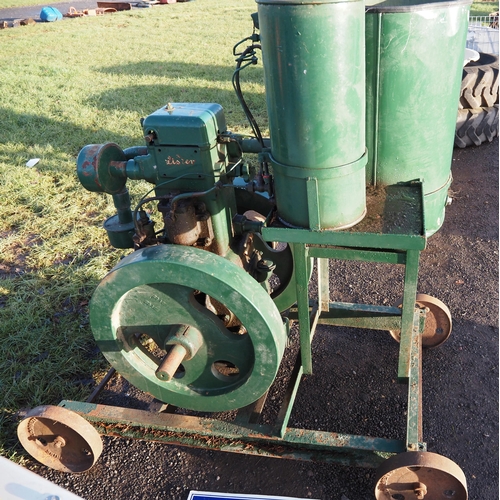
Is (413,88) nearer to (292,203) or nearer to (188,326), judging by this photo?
(292,203)

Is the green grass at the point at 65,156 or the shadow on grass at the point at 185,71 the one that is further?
the shadow on grass at the point at 185,71

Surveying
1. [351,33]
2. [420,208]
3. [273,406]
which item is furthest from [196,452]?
[351,33]

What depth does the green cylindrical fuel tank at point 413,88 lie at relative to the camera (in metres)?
1.73

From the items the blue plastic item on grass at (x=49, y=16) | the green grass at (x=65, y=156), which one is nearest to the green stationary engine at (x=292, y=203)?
the green grass at (x=65, y=156)

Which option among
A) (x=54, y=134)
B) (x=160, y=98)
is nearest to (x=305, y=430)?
(x=54, y=134)

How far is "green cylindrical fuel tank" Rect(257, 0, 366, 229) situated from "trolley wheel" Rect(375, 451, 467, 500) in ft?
3.04

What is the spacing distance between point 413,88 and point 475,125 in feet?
13.0

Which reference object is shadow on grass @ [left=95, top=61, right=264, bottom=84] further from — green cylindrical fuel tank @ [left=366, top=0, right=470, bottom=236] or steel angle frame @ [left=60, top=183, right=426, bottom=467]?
steel angle frame @ [left=60, top=183, right=426, bottom=467]

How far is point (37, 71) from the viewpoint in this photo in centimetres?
937

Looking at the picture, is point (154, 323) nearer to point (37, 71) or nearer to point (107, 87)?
point (107, 87)

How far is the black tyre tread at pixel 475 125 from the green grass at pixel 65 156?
2.27 meters

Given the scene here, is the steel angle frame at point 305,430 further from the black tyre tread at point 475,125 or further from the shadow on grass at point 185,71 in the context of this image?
the shadow on grass at point 185,71

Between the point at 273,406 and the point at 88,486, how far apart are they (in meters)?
0.97

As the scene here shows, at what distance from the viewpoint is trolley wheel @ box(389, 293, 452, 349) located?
9.01 ft
